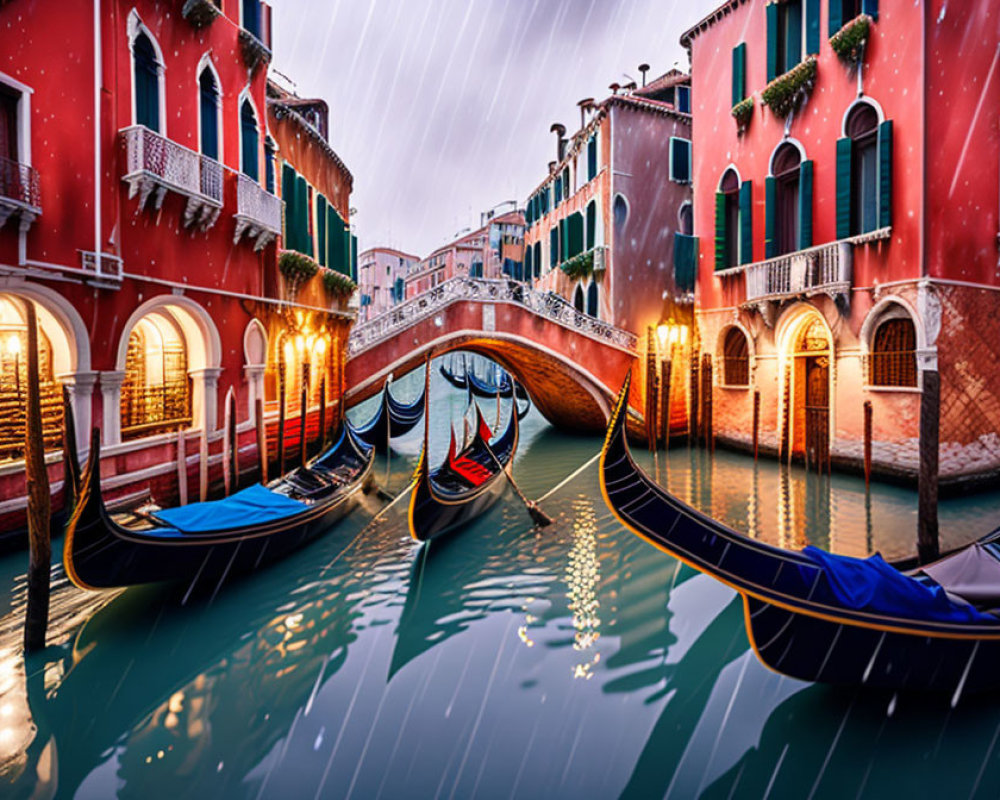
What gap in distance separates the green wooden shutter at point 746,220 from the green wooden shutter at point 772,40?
131cm

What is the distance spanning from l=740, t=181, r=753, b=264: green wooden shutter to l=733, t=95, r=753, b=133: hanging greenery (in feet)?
2.68

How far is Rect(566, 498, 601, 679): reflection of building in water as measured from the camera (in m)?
3.34

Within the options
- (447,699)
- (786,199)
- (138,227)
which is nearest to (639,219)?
(786,199)

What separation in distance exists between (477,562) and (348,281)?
6685 millimetres

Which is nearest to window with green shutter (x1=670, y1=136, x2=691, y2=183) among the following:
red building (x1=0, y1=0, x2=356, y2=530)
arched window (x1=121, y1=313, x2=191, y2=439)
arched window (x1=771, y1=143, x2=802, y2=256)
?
arched window (x1=771, y1=143, x2=802, y2=256)

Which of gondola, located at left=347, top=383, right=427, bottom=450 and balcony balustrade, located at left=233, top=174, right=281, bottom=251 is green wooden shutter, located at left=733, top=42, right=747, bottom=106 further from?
balcony balustrade, located at left=233, top=174, right=281, bottom=251

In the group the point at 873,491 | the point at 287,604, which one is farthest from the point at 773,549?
the point at 873,491

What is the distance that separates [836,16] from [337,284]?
747 centimetres

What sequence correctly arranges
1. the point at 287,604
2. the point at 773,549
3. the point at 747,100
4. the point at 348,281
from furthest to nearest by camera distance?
1. the point at 348,281
2. the point at 747,100
3. the point at 287,604
4. the point at 773,549

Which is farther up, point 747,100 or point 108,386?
point 747,100

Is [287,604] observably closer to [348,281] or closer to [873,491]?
[873,491]

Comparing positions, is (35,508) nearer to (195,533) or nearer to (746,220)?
(195,533)

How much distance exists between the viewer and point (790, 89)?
7.30m

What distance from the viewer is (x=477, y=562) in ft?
15.4
